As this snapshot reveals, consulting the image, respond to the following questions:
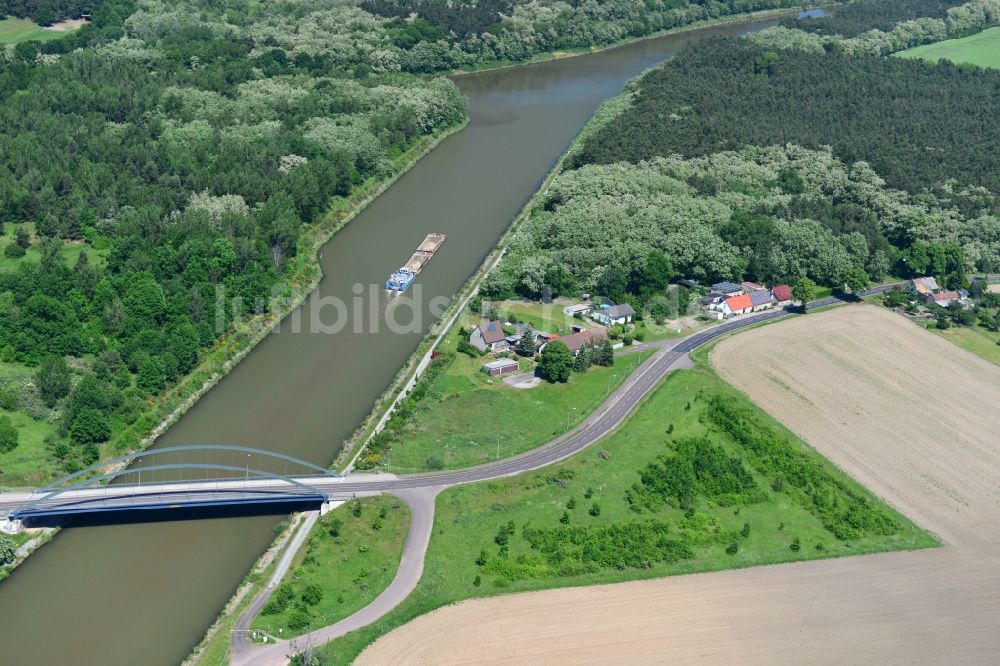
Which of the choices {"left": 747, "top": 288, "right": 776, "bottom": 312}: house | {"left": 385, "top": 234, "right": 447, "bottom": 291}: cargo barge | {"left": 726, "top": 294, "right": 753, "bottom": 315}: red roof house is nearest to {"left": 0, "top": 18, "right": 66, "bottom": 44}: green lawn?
{"left": 385, "top": 234, "right": 447, "bottom": 291}: cargo barge

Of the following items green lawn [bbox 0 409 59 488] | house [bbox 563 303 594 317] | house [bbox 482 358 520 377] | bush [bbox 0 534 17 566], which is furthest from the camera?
house [bbox 563 303 594 317]

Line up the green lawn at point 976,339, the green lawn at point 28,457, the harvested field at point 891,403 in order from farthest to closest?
the green lawn at point 976,339 < the harvested field at point 891,403 < the green lawn at point 28,457

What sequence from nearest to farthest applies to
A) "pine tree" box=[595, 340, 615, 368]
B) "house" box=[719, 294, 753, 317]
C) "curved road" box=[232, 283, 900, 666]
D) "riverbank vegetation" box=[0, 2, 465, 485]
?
"curved road" box=[232, 283, 900, 666], "riverbank vegetation" box=[0, 2, 465, 485], "pine tree" box=[595, 340, 615, 368], "house" box=[719, 294, 753, 317]

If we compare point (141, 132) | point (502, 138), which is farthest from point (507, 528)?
point (502, 138)

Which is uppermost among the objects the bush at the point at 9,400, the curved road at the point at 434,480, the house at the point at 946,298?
the bush at the point at 9,400

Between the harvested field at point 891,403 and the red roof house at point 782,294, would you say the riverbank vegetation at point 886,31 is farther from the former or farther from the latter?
the harvested field at point 891,403

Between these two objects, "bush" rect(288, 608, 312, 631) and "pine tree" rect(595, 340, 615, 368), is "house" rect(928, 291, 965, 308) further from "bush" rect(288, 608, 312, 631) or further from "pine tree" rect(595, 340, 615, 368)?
"bush" rect(288, 608, 312, 631)

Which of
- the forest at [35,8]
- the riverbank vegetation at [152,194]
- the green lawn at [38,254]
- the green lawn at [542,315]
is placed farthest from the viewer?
the forest at [35,8]

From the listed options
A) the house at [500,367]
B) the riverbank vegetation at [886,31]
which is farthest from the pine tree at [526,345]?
the riverbank vegetation at [886,31]
